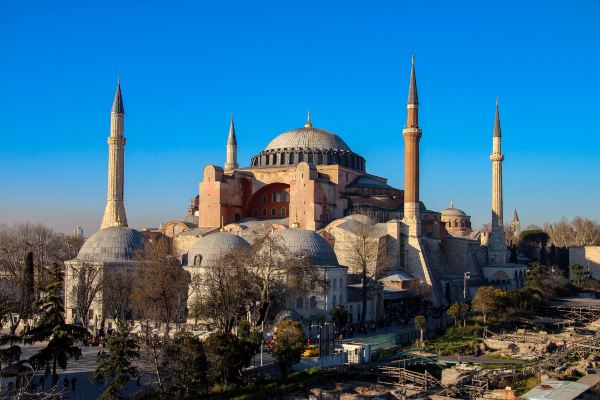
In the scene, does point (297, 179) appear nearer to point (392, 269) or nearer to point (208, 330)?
point (392, 269)

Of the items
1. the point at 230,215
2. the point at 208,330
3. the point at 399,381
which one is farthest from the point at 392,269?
the point at 399,381

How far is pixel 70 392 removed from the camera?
15305 mm

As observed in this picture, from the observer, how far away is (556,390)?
14445 millimetres

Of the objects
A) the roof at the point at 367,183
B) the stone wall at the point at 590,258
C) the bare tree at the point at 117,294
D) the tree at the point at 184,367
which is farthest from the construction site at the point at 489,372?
the stone wall at the point at 590,258

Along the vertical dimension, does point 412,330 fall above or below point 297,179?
below

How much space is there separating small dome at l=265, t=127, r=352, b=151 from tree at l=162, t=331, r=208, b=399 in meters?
23.5

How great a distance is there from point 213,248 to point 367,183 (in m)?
13.4

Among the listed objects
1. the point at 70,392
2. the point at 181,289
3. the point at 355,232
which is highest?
the point at 355,232

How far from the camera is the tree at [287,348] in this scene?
16.0 metres

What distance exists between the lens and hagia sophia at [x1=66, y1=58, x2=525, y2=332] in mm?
24734

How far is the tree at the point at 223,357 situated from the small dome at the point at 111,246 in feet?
34.9

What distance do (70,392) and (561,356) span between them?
38.9 ft

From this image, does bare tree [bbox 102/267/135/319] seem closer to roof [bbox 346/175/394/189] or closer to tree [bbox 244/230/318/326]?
tree [bbox 244/230/318/326]

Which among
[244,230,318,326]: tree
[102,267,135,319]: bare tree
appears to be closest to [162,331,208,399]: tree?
[244,230,318,326]: tree
